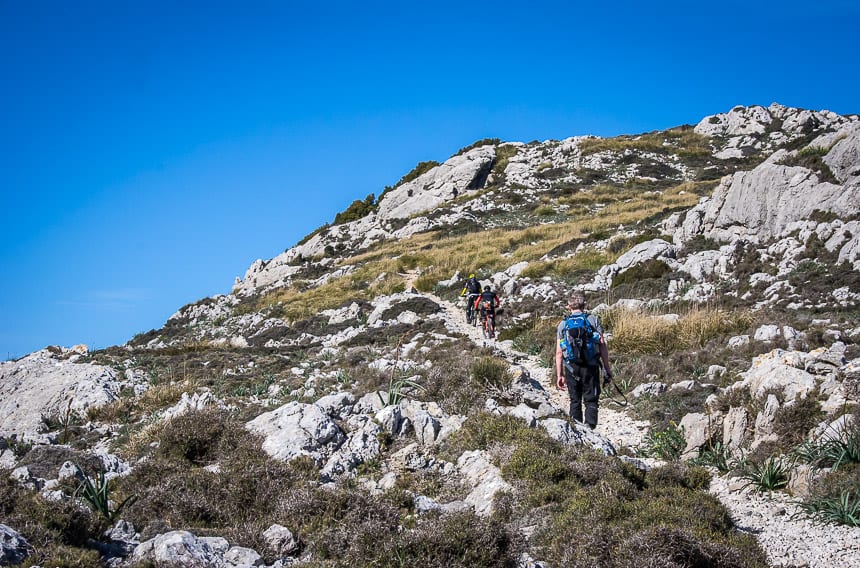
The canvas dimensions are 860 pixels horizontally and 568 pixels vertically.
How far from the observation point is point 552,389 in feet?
36.6

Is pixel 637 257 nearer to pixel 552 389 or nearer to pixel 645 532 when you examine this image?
pixel 552 389

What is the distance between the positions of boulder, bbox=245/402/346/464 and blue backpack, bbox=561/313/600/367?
135 inches

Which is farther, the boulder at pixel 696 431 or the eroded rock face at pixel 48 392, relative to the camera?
the eroded rock face at pixel 48 392

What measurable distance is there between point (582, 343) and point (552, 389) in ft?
11.4

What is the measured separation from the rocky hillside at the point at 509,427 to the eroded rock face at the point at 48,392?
0.08 meters

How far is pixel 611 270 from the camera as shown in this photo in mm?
20359

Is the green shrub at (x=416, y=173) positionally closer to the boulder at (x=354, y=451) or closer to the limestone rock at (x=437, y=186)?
the limestone rock at (x=437, y=186)

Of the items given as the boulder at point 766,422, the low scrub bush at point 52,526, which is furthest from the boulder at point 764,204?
the low scrub bush at point 52,526

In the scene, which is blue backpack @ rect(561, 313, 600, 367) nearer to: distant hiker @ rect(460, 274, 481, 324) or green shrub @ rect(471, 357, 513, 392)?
green shrub @ rect(471, 357, 513, 392)

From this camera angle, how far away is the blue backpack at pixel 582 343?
7.93 meters

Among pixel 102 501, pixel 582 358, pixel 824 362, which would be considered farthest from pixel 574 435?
pixel 102 501

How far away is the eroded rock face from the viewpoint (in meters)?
11.5

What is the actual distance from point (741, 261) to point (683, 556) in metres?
15.5

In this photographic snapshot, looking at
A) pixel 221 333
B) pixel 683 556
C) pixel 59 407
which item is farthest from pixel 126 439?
pixel 221 333
